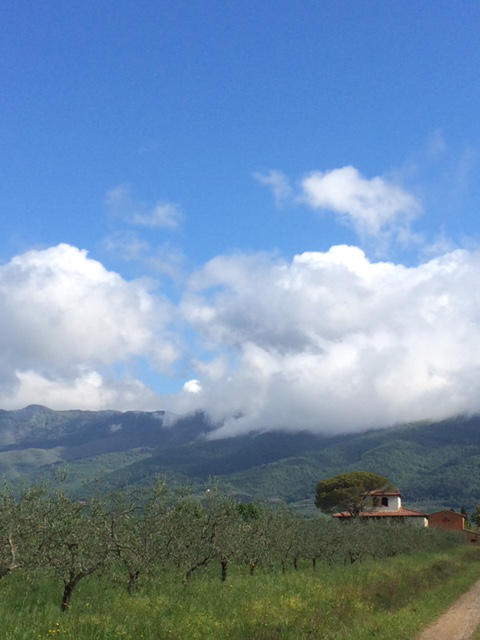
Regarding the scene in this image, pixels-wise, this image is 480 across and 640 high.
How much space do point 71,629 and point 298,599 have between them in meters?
11.3

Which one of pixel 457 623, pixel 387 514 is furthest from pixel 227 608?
pixel 387 514

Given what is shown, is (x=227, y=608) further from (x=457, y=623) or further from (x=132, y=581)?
(x=457, y=623)

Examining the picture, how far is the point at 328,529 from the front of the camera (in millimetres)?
57594

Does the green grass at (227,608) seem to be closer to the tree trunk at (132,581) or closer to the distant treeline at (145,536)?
the tree trunk at (132,581)

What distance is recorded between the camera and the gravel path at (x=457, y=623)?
950 inches

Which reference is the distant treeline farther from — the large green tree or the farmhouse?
the farmhouse

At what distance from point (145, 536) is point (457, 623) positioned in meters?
15.9

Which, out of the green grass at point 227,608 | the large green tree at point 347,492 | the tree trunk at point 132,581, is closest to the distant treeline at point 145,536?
the tree trunk at point 132,581

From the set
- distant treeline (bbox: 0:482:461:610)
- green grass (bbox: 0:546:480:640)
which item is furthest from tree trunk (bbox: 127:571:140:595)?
green grass (bbox: 0:546:480:640)

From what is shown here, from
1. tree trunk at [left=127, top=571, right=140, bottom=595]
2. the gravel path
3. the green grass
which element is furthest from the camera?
tree trunk at [left=127, top=571, right=140, bottom=595]

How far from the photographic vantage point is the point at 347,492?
114562 mm

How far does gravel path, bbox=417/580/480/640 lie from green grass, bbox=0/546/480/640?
58 cm

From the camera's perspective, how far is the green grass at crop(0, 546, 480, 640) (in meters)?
19.5

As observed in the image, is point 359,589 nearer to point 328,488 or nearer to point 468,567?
point 468,567
